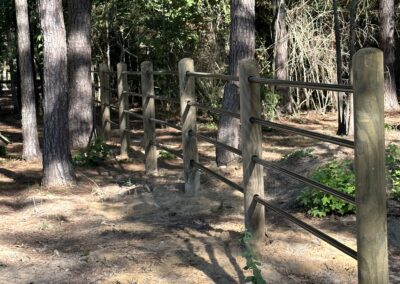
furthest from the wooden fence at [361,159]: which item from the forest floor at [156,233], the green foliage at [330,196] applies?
the green foliage at [330,196]

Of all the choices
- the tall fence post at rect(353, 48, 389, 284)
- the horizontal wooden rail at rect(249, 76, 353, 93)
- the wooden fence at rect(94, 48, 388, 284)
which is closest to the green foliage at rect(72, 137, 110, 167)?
the wooden fence at rect(94, 48, 388, 284)

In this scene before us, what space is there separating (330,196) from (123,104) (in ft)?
14.9

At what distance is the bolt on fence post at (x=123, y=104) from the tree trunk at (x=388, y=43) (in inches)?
284

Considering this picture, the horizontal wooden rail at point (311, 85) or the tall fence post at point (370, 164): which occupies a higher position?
the horizontal wooden rail at point (311, 85)

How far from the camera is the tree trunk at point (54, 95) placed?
7184 millimetres

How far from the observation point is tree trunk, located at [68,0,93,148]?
10648 mm

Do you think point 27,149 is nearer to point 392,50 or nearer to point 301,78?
point 301,78

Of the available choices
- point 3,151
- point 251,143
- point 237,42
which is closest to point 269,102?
point 237,42

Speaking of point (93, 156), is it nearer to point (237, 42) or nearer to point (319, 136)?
point (237, 42)

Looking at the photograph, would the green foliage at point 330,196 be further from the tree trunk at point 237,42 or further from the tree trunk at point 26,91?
the tree trunk at point 26,91

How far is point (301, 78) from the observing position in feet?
42.0

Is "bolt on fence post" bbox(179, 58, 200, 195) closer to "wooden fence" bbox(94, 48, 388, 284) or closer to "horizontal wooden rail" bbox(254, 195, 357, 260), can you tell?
"wooden fence" bbox(94, 48, 388, 284)

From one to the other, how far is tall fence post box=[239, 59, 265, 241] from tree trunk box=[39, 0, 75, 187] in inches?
131

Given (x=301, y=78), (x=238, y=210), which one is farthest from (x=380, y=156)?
(x=301, y=78)
